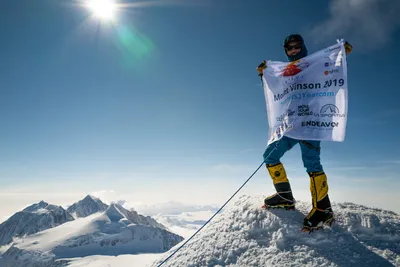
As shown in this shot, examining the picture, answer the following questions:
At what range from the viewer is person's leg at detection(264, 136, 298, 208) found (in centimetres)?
543

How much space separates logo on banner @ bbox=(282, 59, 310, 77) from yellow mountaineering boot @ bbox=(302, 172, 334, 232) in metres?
2.23

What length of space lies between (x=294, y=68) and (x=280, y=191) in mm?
2740

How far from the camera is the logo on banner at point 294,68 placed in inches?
212

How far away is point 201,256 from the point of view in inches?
188

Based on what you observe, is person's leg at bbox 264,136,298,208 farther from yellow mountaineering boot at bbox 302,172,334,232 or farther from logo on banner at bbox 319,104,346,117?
logo on banner at bbox 319,104,346,117

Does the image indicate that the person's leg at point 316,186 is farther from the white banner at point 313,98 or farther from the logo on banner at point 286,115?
the logo on banner at point 286,115

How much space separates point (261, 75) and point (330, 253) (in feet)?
13.6

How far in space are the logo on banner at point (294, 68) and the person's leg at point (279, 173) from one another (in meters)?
1.46

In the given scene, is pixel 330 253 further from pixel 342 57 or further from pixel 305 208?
pixel 342 57

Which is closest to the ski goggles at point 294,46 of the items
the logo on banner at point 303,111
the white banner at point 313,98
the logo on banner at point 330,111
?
the white banner at point 313,98

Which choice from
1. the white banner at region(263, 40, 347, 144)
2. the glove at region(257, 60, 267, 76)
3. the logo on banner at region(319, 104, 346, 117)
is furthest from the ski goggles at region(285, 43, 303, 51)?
the logo on banner at region(319, 104, 346, 117)

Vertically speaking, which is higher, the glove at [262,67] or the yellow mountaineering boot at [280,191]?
the glove at [262,67]

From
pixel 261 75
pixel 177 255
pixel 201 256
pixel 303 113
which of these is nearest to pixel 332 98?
pixel 303 113

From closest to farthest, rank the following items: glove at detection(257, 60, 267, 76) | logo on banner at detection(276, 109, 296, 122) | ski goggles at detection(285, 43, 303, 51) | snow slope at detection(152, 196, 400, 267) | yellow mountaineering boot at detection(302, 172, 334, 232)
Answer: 1. snow slope at detection(152, 196, 400, 267)
2. yellow mountaineering boot at detection(302, 172, 334, 232)
3. logo on banner at detection(276, 109, 296, 122)
4. ski goggles at detection(285, 43, 303, 51)
5. glove at detection(257, 60, 267, 76)
